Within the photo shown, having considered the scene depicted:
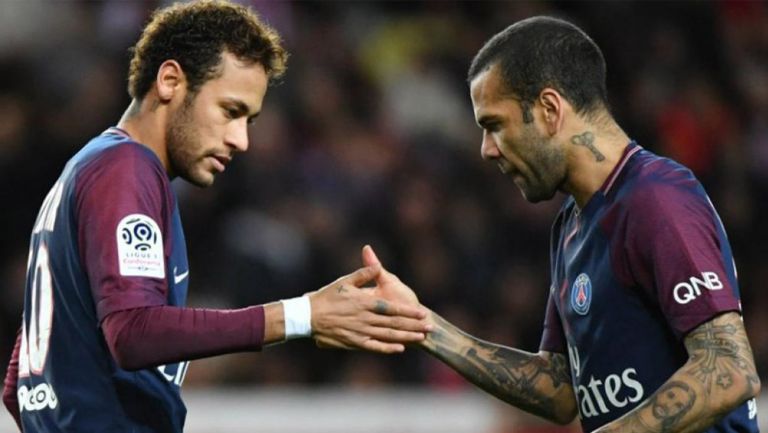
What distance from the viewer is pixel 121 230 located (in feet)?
13.7

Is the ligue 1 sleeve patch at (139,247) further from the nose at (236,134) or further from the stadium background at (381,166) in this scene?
the stadium background at (381,166)

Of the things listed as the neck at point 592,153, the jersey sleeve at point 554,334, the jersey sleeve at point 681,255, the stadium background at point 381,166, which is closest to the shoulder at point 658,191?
the jersey sleeve at point 681,255

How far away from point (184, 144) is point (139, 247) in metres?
0.56

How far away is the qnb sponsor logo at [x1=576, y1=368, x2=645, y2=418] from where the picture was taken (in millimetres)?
4551

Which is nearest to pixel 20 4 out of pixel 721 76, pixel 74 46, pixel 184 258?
Result: pixel 74 46

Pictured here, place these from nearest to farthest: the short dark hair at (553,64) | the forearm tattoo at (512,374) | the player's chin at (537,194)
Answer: the short dark hair at (553,64) → the player's chin at (537,194) → the forearm tattoo at (512,374)

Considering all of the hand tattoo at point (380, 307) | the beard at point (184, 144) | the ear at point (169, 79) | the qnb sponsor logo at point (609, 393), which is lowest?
the qnb sponsor logo at point (609, 393)

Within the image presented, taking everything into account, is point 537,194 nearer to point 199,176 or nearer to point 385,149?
point 199,176

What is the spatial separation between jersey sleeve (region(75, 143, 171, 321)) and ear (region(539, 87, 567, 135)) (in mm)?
1332

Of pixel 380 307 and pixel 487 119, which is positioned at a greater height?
pixel 487 119

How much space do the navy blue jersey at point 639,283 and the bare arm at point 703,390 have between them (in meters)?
0.10

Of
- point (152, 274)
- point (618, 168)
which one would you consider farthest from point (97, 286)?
point (618, 168)

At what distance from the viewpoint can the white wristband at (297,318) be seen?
426cm

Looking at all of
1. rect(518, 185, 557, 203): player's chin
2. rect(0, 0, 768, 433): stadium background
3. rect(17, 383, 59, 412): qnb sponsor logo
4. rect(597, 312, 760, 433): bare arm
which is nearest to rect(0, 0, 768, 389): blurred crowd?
rect(0, 0, 768, 433): stadium background
